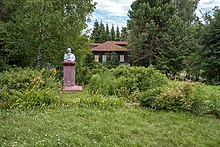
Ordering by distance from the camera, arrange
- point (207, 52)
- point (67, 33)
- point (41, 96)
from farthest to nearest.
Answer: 1. point (207, 52)
2. point (67, 33)
3. point (41, 96)

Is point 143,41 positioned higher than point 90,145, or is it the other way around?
point 143,41

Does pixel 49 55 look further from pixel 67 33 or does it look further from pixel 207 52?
pixel 207 52

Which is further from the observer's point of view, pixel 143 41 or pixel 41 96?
pixel 143 41

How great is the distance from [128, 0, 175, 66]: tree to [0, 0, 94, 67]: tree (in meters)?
9.42

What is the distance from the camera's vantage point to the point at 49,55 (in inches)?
475

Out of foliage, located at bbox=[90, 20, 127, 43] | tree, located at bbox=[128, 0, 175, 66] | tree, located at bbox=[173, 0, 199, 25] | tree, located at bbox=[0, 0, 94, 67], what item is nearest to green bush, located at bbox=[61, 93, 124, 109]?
tree, located at bbox=[0, 0, 94, 67]

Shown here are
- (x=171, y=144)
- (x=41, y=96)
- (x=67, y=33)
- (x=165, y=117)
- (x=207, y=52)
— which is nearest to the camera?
(x=171, y=144)

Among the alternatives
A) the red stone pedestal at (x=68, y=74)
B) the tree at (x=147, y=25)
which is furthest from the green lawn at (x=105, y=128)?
the tree at (x=147, y=25)

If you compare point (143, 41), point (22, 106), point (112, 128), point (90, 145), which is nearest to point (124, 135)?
point (112, 128)

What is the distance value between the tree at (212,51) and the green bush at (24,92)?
9983mm

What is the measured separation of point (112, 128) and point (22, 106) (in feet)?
7.25

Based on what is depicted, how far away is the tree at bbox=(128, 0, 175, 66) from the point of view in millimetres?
21000

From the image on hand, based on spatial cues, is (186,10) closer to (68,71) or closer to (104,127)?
(68,71)

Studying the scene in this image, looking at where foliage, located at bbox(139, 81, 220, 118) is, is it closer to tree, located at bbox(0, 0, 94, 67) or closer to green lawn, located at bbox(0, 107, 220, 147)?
green lawn, located at bbox(0, 107, 220, 147)
